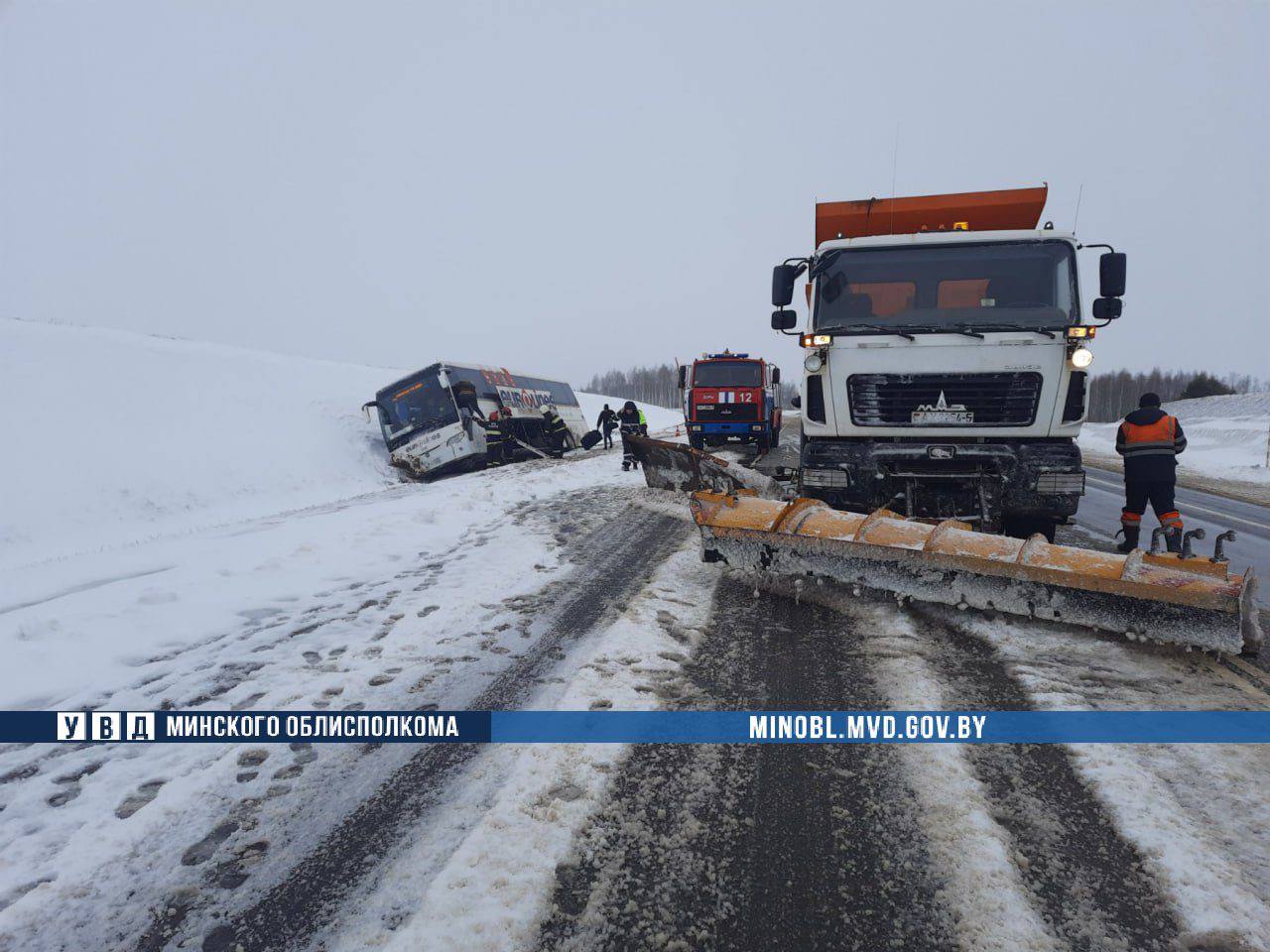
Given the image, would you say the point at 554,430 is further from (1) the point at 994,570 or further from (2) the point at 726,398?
(1) the point at 994,570

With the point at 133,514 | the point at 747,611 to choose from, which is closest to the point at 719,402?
the point at 747,611

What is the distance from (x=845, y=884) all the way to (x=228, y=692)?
311 centimetres

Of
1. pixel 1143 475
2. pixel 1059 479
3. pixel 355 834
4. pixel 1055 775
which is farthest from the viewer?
pixel 1143 475

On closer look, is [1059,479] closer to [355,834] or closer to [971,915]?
[971,915]

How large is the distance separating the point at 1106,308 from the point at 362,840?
6.51m

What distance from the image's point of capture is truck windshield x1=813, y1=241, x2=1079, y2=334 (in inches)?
201

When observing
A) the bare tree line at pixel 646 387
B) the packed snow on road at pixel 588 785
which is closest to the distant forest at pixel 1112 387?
the bare tree line at pixel 646 387

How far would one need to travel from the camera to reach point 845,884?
1876mm

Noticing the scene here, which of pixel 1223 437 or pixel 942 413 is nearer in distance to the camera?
pixel 942 413

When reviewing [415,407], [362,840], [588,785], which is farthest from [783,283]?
[415,407]

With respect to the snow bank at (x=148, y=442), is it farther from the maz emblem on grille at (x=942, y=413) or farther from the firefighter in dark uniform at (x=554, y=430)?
the maz emblem on grille at (x=942, y=413)

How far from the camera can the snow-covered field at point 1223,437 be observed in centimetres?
1719

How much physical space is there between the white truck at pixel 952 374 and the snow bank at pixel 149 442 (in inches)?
467

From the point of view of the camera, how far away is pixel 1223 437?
2644 cm
